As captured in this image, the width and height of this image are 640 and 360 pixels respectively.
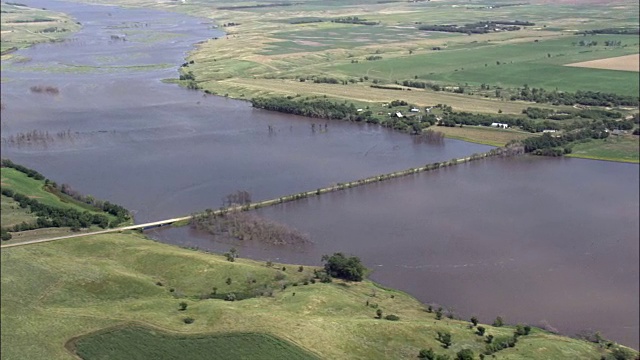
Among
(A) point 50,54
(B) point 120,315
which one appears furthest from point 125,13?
(B) point 120,315

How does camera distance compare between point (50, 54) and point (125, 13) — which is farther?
point (125, 13)

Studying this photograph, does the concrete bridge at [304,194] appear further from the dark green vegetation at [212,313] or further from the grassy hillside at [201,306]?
the dark green vegetation at [212,313]

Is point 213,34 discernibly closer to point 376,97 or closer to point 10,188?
point 376,97

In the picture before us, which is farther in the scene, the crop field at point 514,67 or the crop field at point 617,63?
the crop field at point 617,63

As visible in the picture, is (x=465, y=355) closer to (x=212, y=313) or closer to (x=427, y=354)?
(x=427, y=354)

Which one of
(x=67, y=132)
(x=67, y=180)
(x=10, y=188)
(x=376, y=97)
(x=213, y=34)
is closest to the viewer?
(x=10, y=188)

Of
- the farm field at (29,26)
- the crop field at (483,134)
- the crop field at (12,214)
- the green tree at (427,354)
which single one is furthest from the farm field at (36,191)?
the farm field at (29,26)
